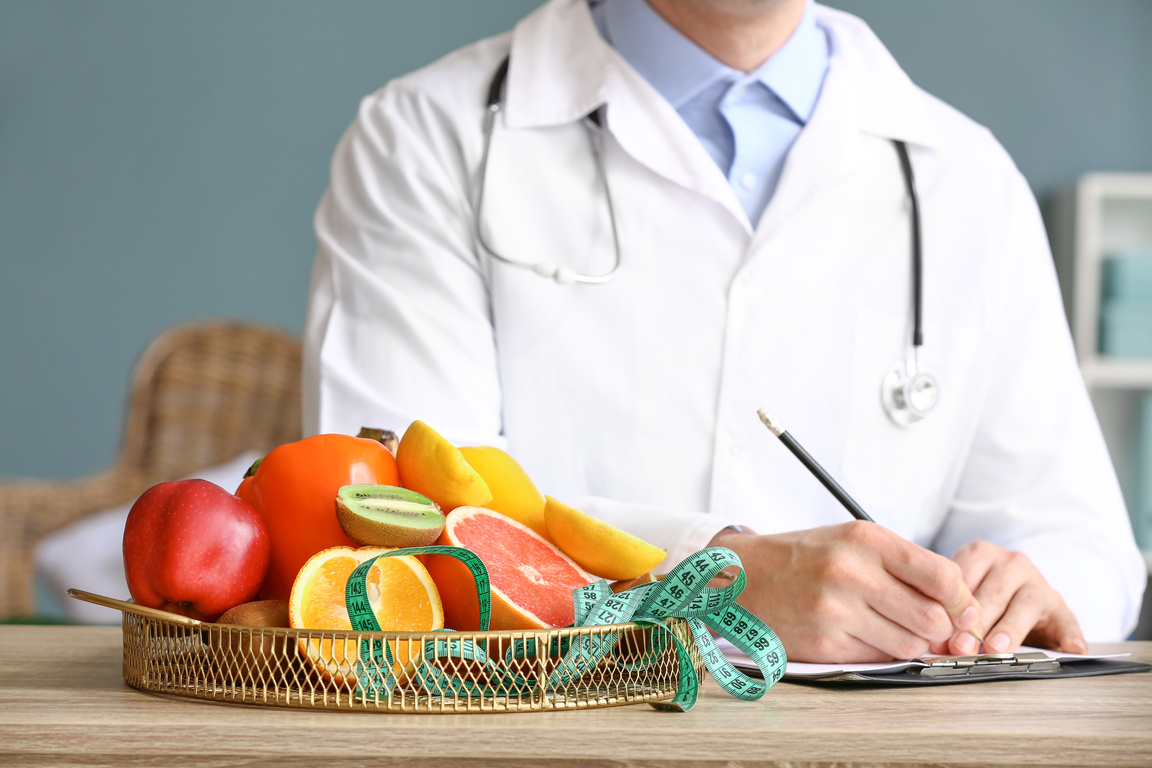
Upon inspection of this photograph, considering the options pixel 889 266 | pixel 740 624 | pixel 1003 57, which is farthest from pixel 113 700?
pixel 1003 57

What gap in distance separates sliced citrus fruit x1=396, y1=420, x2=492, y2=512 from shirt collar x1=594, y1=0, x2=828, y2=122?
2.69 ft

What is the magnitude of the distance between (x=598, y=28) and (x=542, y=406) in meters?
0.51

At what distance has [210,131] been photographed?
308 cm

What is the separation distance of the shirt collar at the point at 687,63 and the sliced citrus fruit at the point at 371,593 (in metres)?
0.90

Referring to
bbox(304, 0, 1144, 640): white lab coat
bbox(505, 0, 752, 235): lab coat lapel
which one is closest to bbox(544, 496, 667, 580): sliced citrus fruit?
bbox(304, 0, 1144, 640): white lab coat

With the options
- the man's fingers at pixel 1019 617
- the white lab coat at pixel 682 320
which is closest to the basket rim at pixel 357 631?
the man's fingers at pixel 1019 617

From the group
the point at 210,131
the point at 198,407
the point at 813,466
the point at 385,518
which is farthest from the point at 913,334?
the point at 210,131

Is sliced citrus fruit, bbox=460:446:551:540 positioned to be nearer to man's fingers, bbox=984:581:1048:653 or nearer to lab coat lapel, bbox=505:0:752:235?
man's fingers, bbox=984:581:1048:653

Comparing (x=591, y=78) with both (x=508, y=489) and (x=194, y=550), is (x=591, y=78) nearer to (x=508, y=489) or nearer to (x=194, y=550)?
(x=508, y=489)

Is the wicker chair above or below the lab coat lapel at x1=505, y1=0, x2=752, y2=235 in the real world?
below

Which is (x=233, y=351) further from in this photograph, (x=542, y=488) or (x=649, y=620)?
(x=649, y=620)

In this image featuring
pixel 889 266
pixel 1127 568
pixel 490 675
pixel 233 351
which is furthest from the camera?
pixel 233 351

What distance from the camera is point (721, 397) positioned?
1.21m

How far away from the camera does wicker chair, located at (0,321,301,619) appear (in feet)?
9.03
